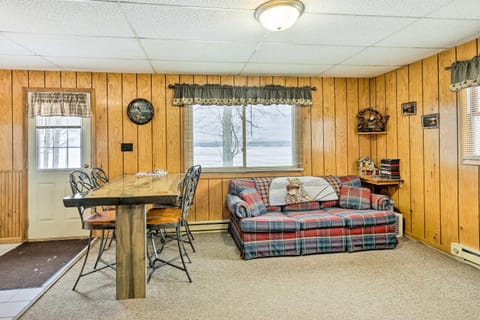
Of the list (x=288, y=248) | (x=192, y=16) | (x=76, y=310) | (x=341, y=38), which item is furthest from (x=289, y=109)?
(x=76, y=310)

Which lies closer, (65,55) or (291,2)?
(291,2)

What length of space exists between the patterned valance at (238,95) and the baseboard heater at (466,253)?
8.22ft

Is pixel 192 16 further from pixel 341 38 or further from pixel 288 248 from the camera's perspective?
pixel 288 248

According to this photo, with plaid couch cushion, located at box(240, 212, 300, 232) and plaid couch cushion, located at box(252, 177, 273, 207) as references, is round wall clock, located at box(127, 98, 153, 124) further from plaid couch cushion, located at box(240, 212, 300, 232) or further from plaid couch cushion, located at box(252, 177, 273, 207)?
plaid couch cushion, located at box(240, 212, 300, 232)

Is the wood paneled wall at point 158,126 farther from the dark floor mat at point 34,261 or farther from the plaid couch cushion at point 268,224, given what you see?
the plaid couch cushion at point 268,224

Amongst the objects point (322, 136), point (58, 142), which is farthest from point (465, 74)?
point (58, 142)

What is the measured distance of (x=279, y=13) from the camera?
7.14 ft

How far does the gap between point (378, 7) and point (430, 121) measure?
6.05ft

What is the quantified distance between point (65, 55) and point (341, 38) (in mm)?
2969

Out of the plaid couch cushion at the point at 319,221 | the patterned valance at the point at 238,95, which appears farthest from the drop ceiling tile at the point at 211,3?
the plaid couch cushion at the point at 319,221

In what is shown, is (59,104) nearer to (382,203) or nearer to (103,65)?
(103,65)

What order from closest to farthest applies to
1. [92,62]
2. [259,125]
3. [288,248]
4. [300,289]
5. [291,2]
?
[291,2] < [300,289] < [288,248] < [92,62] < [259,125]

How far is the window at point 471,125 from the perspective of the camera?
2.94 metres

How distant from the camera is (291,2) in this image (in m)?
2.11
